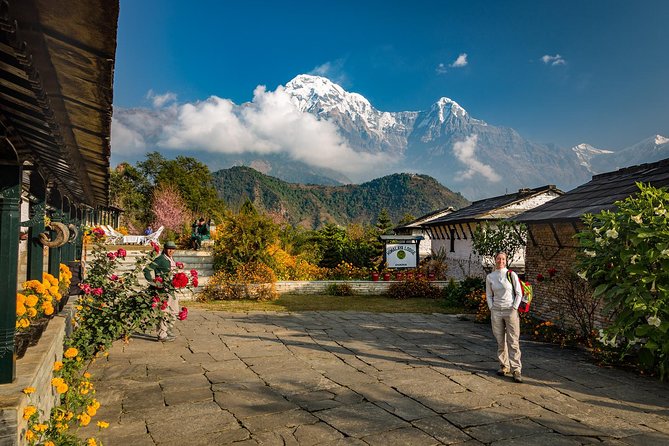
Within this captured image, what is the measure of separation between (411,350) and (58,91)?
21.2 feet

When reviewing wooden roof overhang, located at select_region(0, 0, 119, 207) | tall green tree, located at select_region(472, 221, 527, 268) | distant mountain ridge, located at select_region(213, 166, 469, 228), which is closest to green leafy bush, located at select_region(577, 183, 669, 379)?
tall green tree, located at select_region(472, 221, 527, 268)

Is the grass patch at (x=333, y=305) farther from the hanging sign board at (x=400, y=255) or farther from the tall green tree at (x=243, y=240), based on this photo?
the hanging sign board at (x=400, y=255)

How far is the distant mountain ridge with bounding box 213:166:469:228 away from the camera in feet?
346

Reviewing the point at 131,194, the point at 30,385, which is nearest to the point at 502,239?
the point at 30,385

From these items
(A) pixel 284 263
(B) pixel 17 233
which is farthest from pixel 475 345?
(A) pixel 284 263

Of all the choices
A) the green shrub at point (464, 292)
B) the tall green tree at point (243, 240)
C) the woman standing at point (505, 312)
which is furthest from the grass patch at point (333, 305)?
the woman standing at point (505, 312)

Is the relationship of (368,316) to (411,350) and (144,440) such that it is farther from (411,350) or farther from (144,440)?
(144,440)

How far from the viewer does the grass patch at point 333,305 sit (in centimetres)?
1217

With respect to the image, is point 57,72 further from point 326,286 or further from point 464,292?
point 326,286

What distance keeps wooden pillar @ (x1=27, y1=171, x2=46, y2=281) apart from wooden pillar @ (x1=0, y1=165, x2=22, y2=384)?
183 centimetres

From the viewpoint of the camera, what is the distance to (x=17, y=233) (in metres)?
2.96

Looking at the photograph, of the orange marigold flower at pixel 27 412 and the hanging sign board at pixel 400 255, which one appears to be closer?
the orange marigold flower at pixel 27 412

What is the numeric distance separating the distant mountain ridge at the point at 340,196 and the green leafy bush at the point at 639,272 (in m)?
91.8

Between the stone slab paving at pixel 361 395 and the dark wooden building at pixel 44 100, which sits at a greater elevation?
the dark wooden building at pixel 44 100
